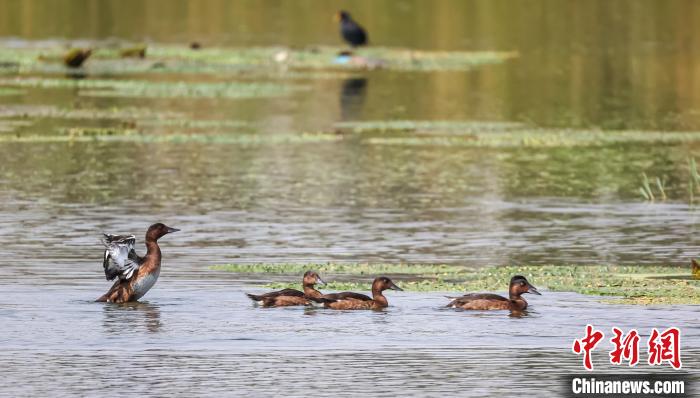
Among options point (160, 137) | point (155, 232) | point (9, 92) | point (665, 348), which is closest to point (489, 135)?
point (160, 137)

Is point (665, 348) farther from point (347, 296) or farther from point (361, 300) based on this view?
point (347, 296)

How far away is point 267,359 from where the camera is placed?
13.9 m

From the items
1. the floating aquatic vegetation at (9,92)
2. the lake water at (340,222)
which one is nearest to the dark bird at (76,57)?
the lake water at (340,222)

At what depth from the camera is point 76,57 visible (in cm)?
4369

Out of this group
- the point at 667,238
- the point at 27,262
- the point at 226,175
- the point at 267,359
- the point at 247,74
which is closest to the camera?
the point at 267,359

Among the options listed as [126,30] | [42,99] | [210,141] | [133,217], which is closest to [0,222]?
[133,217]

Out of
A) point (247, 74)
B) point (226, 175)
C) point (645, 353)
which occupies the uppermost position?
point (247, 74)

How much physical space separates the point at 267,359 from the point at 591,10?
177ft

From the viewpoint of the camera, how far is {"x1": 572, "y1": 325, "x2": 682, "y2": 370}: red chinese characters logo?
542 inches

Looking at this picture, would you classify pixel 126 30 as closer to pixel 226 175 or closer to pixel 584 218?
pixel 226 175

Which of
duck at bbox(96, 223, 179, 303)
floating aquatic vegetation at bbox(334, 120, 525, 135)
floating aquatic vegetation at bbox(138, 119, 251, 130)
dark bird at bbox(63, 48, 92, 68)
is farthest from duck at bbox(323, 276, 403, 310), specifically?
dark bird at bbox(63, 48, 92, 68)

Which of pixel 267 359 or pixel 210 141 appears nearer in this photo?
pixel 267 359

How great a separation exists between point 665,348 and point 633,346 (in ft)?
0.90

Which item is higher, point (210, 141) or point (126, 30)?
point (126, 30)
